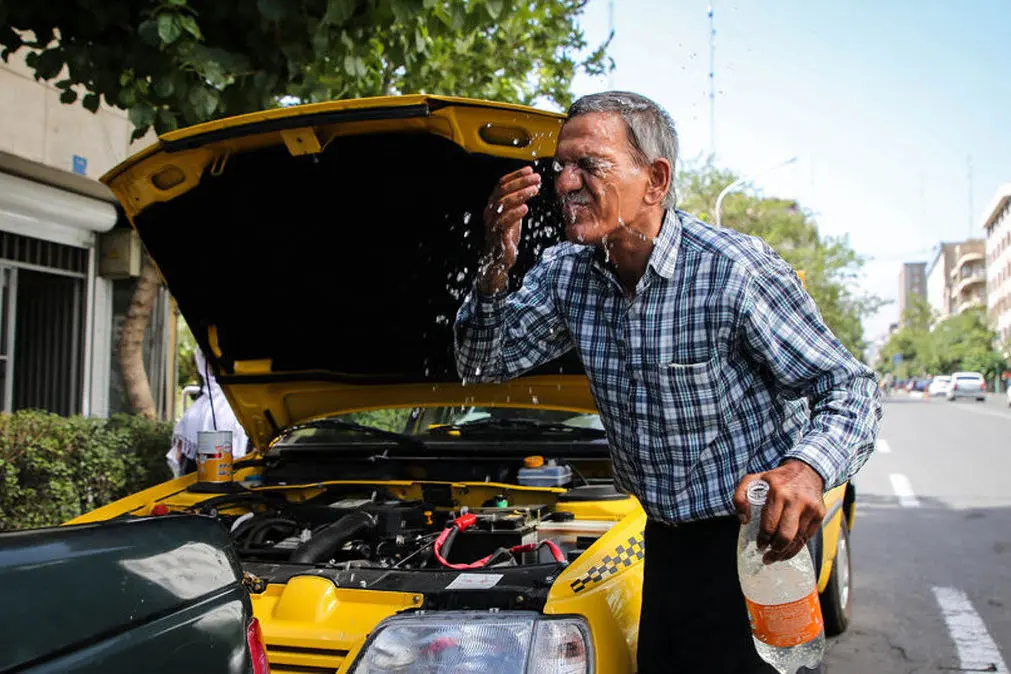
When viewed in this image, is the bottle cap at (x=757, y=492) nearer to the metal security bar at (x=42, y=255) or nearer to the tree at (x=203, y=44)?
the tree at (x=203, y=44)

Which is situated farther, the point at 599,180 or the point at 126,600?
the point at 599,180

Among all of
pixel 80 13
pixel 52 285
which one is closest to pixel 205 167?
pixel 80 13

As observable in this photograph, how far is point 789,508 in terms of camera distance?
1767 mm

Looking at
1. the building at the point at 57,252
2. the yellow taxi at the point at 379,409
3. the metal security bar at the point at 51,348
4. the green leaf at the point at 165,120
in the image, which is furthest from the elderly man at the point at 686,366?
the metal security bar at the point at 51,348

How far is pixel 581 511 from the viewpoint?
10.3 feet

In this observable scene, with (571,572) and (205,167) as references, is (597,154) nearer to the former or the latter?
(571,572)

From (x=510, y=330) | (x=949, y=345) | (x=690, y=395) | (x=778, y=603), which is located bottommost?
(x=778, y=603)

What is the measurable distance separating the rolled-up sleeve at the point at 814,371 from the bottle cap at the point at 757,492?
0.25ft

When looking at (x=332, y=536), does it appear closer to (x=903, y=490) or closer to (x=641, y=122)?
(x=641, y=122)

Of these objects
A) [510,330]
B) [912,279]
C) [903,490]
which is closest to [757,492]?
[510,330]

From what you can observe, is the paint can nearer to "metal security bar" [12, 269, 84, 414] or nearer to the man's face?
the man's face

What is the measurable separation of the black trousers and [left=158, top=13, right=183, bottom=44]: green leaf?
3.62 meters

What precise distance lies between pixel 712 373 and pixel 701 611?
0.53m

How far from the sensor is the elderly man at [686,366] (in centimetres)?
201
